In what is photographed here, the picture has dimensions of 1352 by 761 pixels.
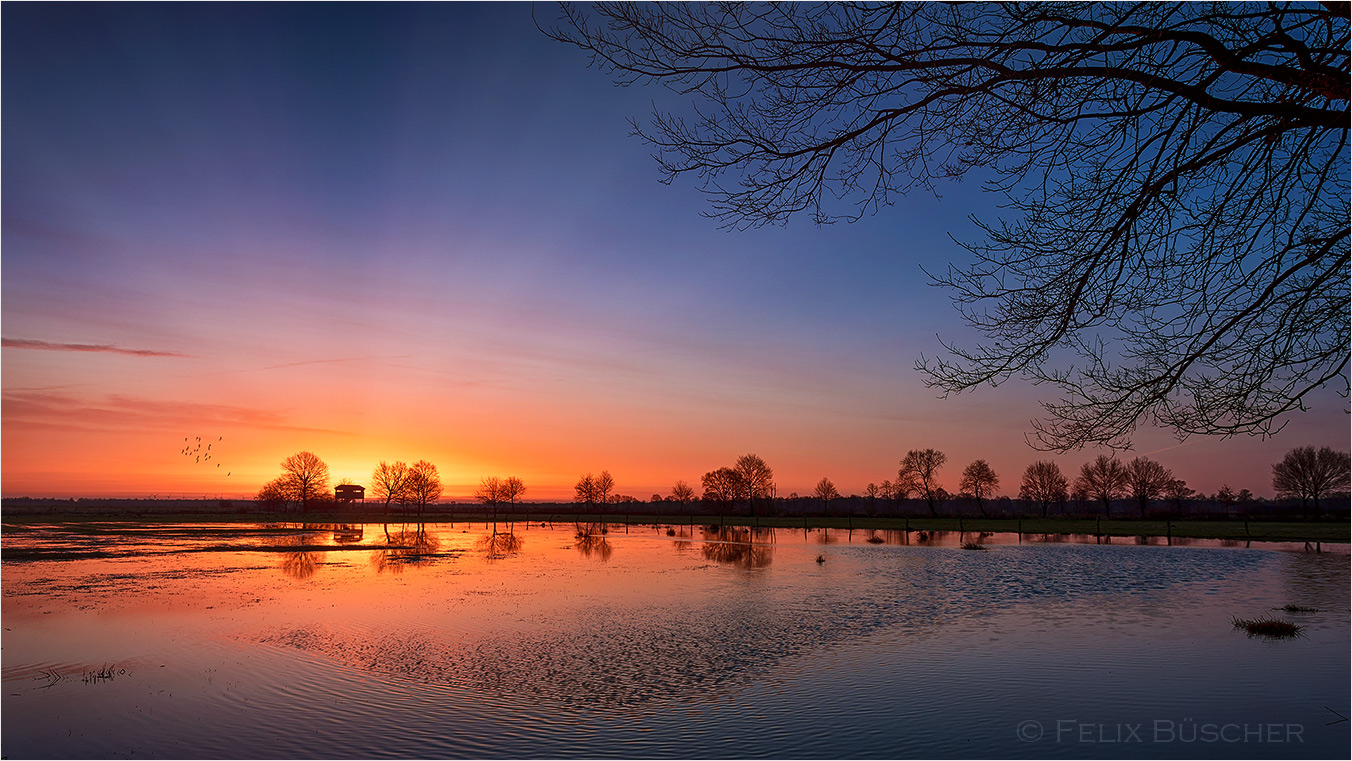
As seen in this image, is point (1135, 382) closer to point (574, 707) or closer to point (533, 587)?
point (574, 707)

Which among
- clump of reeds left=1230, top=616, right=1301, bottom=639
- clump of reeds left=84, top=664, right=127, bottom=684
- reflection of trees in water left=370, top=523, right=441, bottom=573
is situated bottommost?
reflection of trees in water left=370, top=523, right=441, bottom=573

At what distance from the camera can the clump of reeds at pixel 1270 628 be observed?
16183mm

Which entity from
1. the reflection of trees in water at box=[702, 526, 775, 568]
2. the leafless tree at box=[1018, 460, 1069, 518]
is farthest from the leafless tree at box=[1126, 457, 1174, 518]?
the reflection of trees in water at box=[702, 526, 775, 568]

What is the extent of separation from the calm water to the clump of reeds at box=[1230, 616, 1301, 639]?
0.56 meters

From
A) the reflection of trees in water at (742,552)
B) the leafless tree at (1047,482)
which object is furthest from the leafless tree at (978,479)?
the reflection of trees in water at (742,552)

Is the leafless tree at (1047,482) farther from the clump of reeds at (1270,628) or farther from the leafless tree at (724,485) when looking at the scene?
the clump of reeds at (1270,628)

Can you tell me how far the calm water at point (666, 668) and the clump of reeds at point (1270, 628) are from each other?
555 millimetres

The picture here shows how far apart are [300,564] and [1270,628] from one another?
36511mm

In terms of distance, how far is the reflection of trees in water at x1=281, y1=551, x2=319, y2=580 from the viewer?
98.9 feet

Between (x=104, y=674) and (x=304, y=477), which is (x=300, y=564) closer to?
(x=104, y=674)

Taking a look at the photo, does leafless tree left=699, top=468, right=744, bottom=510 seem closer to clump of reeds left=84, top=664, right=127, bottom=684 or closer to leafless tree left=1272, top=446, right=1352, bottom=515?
leafless tree left=1272, top=446, right=1352, bottom=515

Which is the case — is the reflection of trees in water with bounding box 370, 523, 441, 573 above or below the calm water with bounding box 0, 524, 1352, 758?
below

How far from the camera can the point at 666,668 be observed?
13.1 m

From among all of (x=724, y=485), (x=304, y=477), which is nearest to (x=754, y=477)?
(x=724, y=485)
